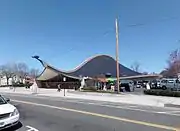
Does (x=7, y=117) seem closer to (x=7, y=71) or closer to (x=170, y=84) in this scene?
(x=170, y=84)

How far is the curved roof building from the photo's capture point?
286 ft

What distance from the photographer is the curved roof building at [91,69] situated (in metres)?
87.2

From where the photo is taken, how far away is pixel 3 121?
1036 centimetres

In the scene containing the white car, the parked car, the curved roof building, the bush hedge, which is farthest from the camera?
the curved roof building

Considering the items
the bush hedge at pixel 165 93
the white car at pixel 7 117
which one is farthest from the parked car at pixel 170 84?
the white car at pixel 7 117

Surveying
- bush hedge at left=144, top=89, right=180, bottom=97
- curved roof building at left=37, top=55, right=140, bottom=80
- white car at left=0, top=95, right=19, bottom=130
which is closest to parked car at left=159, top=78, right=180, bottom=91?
bush hedge at left=144, top=89, right=180, bottom=97

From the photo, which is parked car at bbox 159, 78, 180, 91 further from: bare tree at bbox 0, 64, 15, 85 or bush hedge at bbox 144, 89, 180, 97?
bare tree at bbox 0, 64, 15, 85

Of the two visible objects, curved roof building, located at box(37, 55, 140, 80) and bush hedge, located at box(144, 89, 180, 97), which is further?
curved roof building, located at box(37, 55, 140, 80)

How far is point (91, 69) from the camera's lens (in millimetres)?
102500

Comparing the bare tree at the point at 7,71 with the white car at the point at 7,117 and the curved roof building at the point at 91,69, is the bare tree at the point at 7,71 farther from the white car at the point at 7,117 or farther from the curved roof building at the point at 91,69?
the white car at the point at 7,117

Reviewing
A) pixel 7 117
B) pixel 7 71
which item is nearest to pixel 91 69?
pixel 7 71

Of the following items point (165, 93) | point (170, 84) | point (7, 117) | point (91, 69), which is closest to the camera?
point (7, 117)

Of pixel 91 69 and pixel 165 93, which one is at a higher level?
pixel 91 69

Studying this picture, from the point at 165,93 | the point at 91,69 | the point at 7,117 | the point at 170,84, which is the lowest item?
the point at 7,117
